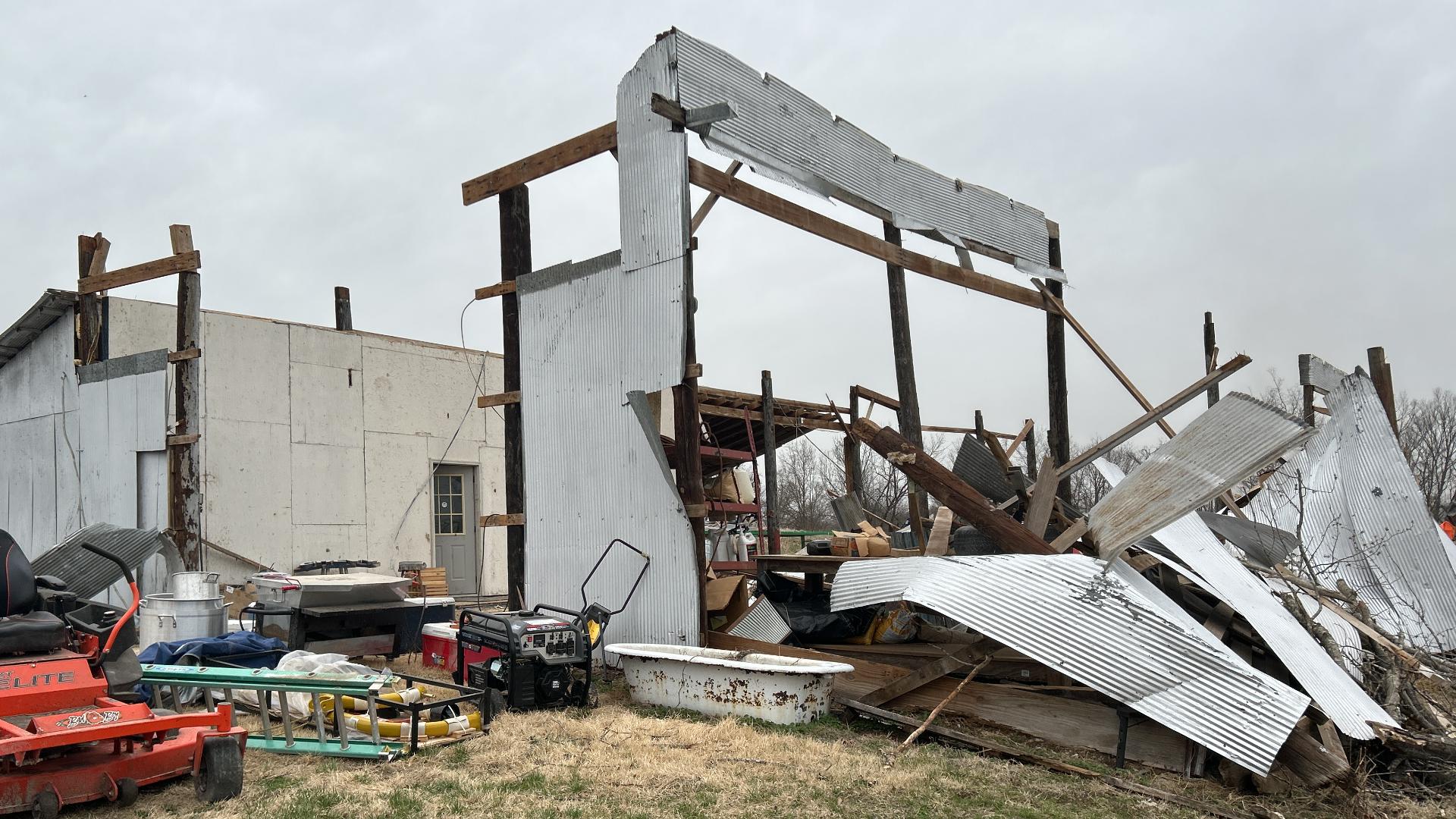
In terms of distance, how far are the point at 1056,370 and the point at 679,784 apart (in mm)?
9193

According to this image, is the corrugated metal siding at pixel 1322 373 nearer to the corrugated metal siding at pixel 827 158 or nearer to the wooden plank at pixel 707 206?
the corrugated metal siding at pixel 827 158

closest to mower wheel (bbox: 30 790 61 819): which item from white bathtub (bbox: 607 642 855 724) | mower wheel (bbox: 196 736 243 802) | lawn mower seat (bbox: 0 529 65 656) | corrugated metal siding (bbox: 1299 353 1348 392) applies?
mower wheel (bbox: 196 736 243 802)

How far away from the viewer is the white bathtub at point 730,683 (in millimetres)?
7207

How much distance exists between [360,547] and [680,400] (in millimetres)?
10301

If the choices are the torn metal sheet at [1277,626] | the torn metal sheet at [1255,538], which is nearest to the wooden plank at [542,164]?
the torn metal sheet at [1277,626]

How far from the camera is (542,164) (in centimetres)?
995

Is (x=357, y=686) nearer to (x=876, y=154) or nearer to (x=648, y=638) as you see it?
(x=648, y=638)

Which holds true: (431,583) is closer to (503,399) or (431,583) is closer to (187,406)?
(187,406)

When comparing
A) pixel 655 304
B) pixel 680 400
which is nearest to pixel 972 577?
pixel 680 400

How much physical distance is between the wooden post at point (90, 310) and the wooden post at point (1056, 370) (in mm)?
12720

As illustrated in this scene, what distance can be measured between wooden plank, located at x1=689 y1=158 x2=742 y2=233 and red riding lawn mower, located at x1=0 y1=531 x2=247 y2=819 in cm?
500

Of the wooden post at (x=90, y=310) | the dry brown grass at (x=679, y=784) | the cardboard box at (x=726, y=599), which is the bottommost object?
the dry brown grass at (x=679, y=784)

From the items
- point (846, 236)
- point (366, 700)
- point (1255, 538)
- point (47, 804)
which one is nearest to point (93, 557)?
point (366, 700)

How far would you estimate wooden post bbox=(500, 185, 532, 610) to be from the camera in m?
10.3
